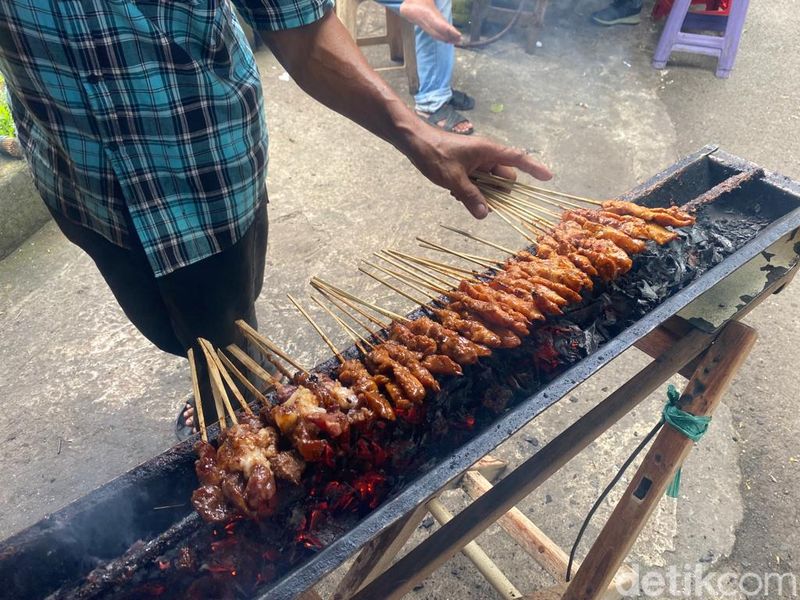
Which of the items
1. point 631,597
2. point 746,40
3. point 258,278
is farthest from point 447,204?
point 746,40

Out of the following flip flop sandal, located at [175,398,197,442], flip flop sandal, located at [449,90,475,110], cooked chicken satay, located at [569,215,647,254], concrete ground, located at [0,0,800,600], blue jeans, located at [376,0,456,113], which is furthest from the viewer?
flip flop sandal, located at [449,90,475,110]

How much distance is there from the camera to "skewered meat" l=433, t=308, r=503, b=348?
2.46 metres

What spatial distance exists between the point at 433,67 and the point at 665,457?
5746 millimetres

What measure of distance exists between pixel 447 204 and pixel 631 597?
13.1 ft

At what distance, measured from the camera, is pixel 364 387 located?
2.23m

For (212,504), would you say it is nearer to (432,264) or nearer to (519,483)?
(519,483)

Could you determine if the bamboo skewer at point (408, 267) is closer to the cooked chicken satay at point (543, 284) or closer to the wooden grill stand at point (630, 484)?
the cooked chicken satay at point (543, 284)

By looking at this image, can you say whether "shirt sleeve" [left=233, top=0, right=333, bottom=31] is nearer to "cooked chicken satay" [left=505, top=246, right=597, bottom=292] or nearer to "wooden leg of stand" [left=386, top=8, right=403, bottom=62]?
"cooked chicken satay" [left=505, top=246, right=597, bottom=292]

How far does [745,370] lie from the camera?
4750mm

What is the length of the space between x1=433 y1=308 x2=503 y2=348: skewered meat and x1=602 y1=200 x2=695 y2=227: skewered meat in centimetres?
125

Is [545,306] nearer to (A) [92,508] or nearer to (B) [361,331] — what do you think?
(A) [92,508]

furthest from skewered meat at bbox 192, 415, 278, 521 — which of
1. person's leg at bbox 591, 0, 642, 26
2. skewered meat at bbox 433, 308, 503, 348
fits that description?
person's leg at bbox 591, 0, 642, 26

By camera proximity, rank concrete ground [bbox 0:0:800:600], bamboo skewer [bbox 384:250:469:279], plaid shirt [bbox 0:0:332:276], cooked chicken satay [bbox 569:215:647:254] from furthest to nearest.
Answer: concrete ground [bbox 0:0:800:600] < cooked chicken satay [bbox 569:215:647:254] < bamboo skewer [bbox 384:250:469:279] < plaid shirt [bbox 0:0:332:276]

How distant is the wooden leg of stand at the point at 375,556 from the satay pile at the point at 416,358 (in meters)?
0.71
